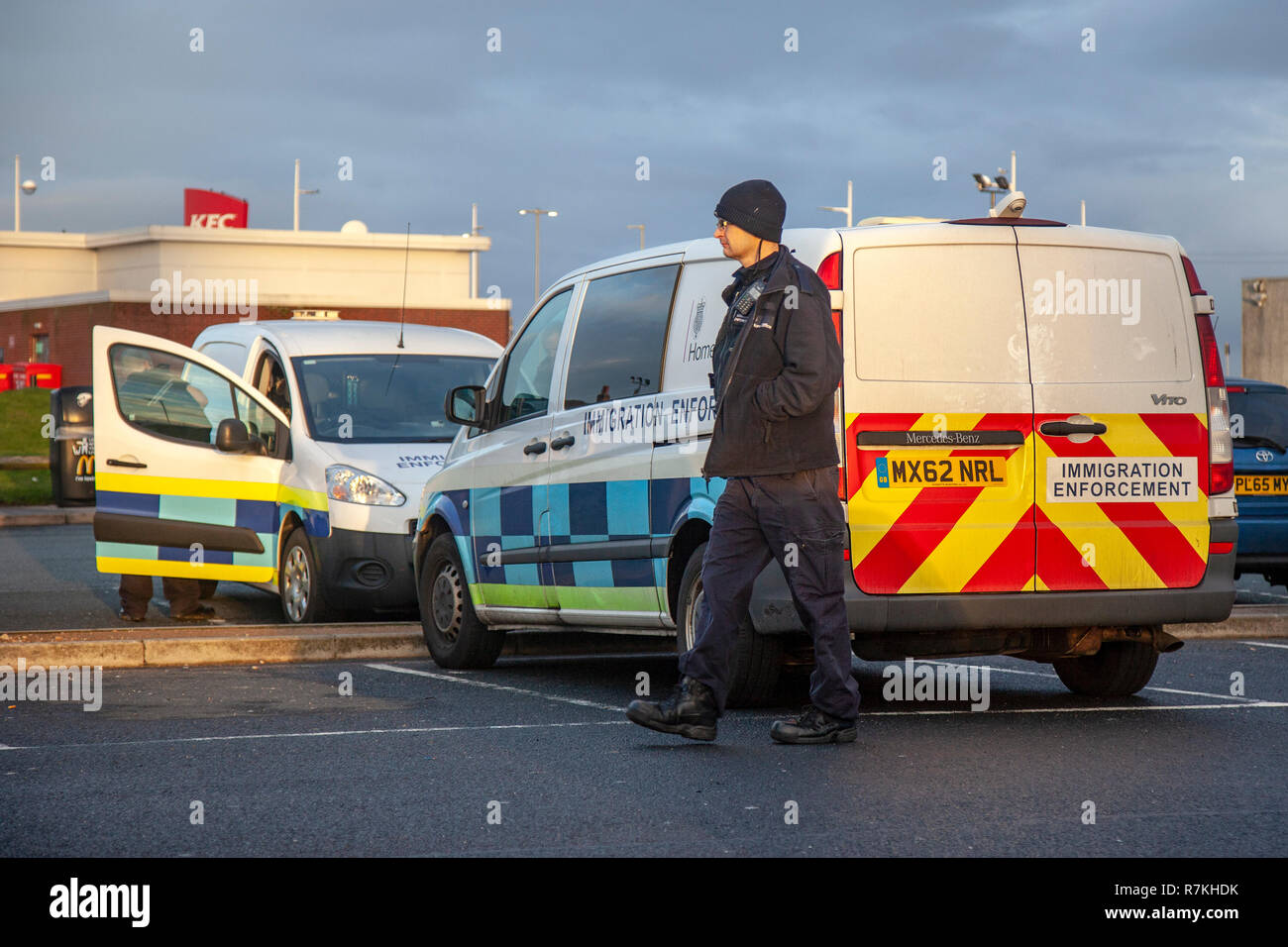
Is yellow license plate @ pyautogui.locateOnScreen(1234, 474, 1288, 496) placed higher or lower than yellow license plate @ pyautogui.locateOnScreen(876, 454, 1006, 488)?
lower

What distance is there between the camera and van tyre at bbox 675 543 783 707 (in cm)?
719

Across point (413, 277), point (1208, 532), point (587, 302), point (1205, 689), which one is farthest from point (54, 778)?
point (413, 277)

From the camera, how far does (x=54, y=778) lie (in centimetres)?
593

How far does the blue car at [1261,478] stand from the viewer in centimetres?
1202

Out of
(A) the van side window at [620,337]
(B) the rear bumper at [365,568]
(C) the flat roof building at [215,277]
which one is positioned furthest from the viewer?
(C) the flat roof building at [215,277]

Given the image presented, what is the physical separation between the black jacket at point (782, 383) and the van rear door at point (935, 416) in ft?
1.19

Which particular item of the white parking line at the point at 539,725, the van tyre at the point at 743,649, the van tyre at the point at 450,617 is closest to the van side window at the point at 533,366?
the van tyre at the point at 450,617

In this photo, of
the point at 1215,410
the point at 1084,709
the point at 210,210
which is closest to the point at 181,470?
Answer: the point at 1084,709

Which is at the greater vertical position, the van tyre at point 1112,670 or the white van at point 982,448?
the white van at point 982,448

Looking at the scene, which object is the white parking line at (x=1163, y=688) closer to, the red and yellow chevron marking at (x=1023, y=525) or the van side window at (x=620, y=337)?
the red and yellow chevron marking at (x=1023, y=525)

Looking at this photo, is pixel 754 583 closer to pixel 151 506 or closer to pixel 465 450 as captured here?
pixel 465 450

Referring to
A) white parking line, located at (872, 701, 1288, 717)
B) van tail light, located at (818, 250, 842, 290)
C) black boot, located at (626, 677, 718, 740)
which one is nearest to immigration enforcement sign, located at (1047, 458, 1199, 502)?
white parking line, located at (872, 701, 1288, 717)

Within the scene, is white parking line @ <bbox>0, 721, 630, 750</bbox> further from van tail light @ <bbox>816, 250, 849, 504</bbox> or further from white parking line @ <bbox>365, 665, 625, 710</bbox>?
van tail light @ <bbox>816, 250, 849, 504</bbox>
